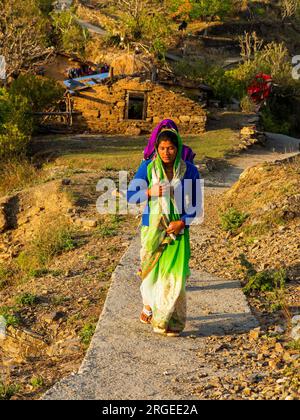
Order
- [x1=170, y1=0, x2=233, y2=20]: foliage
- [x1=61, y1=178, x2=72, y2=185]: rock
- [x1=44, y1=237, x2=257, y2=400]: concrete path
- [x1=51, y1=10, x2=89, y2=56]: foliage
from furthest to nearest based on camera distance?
[x1=170, y1=0, x2=233, y2=20]: foliage → [x1=51, y1=10, x2=89, y2=56]: foliage → [x1=61, y1=178, x2=72, y2=185]: rock → [x1=44, y1=237, x2=257, y2=400]: concrete path

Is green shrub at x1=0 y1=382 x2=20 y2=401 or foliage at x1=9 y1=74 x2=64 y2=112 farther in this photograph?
foliage at x1=9 y1=74 x2=64 y2=112

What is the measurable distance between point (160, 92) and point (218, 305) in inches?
640

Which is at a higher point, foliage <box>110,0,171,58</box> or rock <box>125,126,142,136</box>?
foliage <box>110,0,171,58</box>

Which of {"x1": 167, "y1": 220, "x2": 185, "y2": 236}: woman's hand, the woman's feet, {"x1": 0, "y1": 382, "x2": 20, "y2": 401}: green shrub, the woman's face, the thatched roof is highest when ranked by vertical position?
the thatched roof

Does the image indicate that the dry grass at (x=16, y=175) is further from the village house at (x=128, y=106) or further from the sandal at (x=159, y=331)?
the sandal at (x=159, y=331)

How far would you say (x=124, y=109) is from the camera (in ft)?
73.0

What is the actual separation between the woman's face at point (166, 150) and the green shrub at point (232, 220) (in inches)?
161

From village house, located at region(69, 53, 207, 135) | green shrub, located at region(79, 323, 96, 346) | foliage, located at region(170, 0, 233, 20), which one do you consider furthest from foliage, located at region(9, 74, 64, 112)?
foliage, located at region(170, 0, 233, 20)

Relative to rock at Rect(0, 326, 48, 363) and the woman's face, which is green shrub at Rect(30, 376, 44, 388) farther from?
the woman's face

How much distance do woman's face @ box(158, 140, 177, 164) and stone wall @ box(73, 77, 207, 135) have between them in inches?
649

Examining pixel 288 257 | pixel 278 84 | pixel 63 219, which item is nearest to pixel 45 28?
pixel 278 84

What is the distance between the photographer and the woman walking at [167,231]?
570 centimetres

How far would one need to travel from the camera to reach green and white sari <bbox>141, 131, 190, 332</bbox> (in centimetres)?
570

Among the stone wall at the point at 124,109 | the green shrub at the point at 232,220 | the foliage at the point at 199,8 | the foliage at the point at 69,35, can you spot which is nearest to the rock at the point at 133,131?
the stone wall at the point at 124,109
